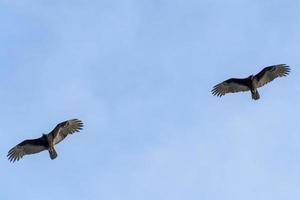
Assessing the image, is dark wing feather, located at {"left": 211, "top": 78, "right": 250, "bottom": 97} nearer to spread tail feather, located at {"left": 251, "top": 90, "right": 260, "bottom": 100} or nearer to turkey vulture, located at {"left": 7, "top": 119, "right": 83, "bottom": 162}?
spread tail feather, located at {"left": 251, "top": 90, "right": 260, "bottom": 100}

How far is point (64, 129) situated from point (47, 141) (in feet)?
3.42

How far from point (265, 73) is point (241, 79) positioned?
1.27 meters

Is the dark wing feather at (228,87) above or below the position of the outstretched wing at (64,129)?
above

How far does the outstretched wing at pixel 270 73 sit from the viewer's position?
41969 millimetres

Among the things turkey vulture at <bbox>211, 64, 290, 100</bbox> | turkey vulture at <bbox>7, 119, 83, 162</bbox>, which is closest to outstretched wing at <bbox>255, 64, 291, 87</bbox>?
turkey vulture at <bbox>211, 64, 290, 100</bbox>

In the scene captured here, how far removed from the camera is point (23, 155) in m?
41.2

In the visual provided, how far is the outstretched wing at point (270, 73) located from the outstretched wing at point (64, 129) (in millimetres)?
9299

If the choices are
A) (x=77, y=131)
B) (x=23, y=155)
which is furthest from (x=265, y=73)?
(x=23, y=155)

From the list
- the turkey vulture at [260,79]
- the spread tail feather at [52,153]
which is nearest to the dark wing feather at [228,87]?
the turkey vulture at [260,79]

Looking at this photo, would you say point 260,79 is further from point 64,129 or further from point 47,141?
point 47,141

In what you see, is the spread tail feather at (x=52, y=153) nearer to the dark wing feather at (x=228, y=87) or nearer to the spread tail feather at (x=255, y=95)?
the dark wing feather at (x=228, y=87)

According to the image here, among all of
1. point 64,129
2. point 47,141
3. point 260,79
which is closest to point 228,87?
point 260,79

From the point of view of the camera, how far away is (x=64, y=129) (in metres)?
40.8

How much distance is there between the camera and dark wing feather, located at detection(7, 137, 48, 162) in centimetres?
4091
